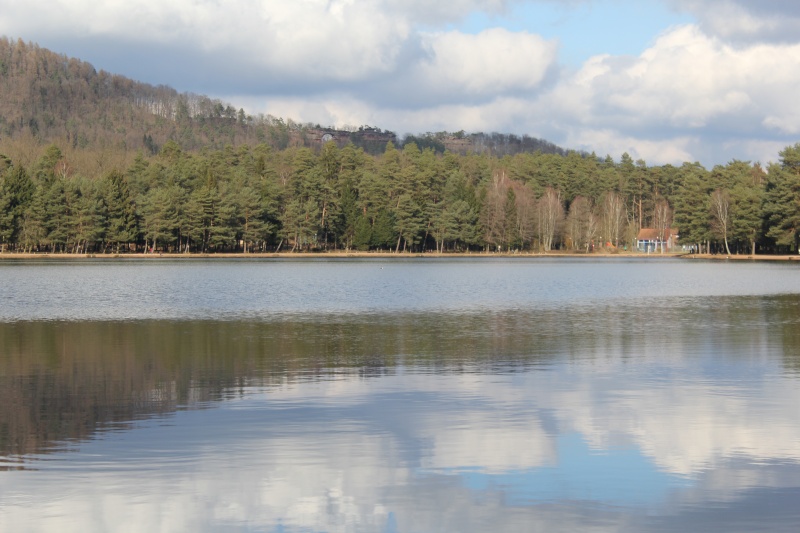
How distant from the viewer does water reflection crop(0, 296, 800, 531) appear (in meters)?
8.80

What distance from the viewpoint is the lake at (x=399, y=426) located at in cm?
882

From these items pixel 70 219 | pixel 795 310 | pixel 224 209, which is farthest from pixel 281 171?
pixel 795 310

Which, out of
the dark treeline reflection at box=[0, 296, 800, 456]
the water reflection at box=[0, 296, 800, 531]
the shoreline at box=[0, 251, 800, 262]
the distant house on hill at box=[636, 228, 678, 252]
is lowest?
the water reflection at box=[0, 296, 800, 531]

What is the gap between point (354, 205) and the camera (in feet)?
384

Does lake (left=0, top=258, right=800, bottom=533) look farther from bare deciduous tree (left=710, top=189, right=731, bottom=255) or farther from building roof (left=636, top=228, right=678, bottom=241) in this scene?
building roof (left=636, top=228, right=678, bottom=241)

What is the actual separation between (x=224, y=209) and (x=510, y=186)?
45770 mm

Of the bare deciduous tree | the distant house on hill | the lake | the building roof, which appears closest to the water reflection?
the lake

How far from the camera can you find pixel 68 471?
33.1 ft

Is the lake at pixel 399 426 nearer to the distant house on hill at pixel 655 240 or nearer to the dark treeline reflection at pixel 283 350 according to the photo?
the dark treeline reflection at pixel 283 350

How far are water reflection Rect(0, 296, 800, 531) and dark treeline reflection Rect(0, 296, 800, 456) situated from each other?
0.33ft

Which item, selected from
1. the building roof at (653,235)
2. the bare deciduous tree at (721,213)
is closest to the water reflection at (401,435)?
the bare deciduous tree at (721,213)

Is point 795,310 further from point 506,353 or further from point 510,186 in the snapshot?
point 510,186

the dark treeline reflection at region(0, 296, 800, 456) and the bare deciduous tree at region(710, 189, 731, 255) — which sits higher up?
the bare deciduous tree at region(710, 189, 731, 255)

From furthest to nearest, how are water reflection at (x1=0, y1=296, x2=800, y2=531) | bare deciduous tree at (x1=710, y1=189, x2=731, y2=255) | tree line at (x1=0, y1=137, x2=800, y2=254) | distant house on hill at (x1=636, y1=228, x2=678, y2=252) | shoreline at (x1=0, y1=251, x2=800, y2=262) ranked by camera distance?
1. distant house on hill at (x1=636, y1=228, x2=678, y2=252)
2. bare deciduous tree at (x1=710, y1=189, x2=731, y2=255)
3. shoreline at (x1=0, y1=251, x2=800, y2=262)
4. tree line at (x1=0, y1=137, x2=800, y2=254)
5. water reflection at (x1=0, y1=296, x2=800, y2=531)
